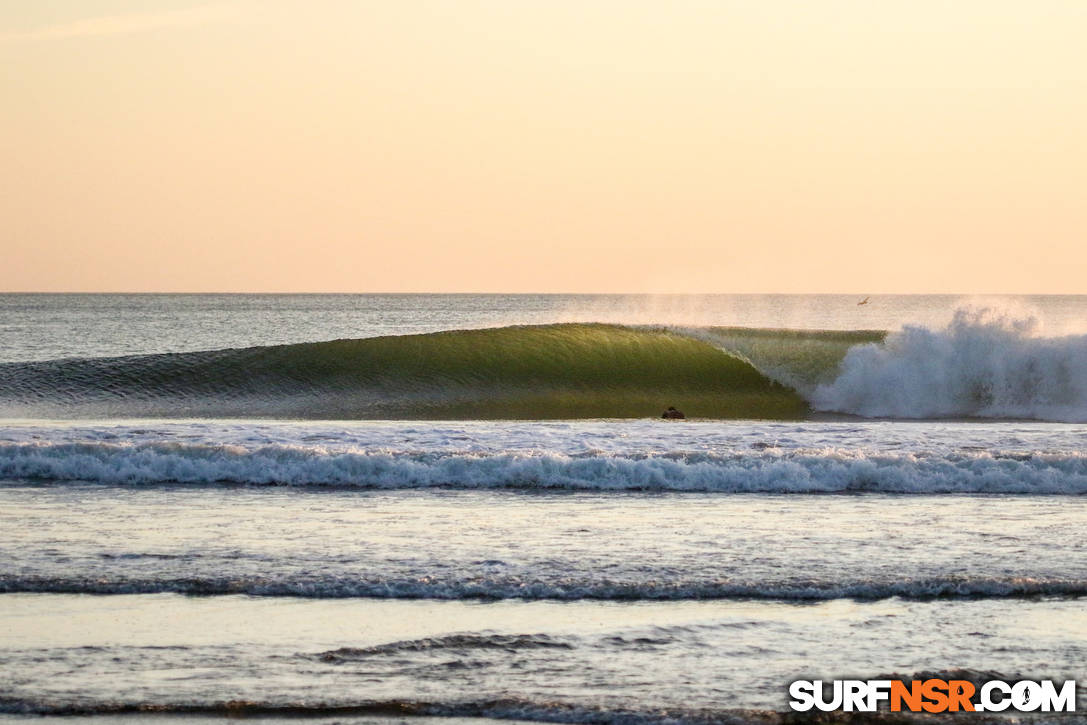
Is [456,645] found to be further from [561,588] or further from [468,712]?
[561,588]

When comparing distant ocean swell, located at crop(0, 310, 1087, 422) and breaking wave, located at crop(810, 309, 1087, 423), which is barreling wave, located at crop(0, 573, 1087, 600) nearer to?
distant ocean swell, located at crop(0, 310, 1087, 422)

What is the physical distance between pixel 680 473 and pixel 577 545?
3277 mm

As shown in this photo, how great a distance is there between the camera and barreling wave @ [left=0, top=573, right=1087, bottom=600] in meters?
6.73

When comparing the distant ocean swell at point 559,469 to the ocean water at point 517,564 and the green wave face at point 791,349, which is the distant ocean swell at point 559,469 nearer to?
the ocean water at point 517,564

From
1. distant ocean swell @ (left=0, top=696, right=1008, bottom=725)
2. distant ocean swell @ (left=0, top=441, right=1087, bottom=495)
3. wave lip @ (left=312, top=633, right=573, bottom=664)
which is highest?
distant ocean swell @ (left=0, top=441, right=1087, bottom=495)

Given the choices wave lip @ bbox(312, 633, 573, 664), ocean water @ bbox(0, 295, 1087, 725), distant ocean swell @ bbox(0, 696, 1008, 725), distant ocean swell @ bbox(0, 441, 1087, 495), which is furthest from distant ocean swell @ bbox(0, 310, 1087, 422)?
distant ocean swell @ bbox(0, 696, 1008, 725)

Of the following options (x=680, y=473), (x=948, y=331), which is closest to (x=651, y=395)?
(x=948, y=331)

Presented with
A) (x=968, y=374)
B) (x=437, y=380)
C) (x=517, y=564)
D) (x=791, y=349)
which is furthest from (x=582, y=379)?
(x=517, y=564)

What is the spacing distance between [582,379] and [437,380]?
9.47ft

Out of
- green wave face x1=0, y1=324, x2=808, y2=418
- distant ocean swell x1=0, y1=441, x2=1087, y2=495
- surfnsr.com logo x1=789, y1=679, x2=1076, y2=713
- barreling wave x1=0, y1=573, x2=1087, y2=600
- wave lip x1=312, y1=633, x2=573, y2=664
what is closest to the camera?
surfnsr.com logo x1=789, y1=679, x2=1076, y2=713

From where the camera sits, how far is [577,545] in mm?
8070

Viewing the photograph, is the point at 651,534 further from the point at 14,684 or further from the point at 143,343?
the point at 143,343

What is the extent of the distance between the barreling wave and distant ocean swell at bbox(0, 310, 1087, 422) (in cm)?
1194

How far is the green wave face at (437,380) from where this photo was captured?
20156 mm
